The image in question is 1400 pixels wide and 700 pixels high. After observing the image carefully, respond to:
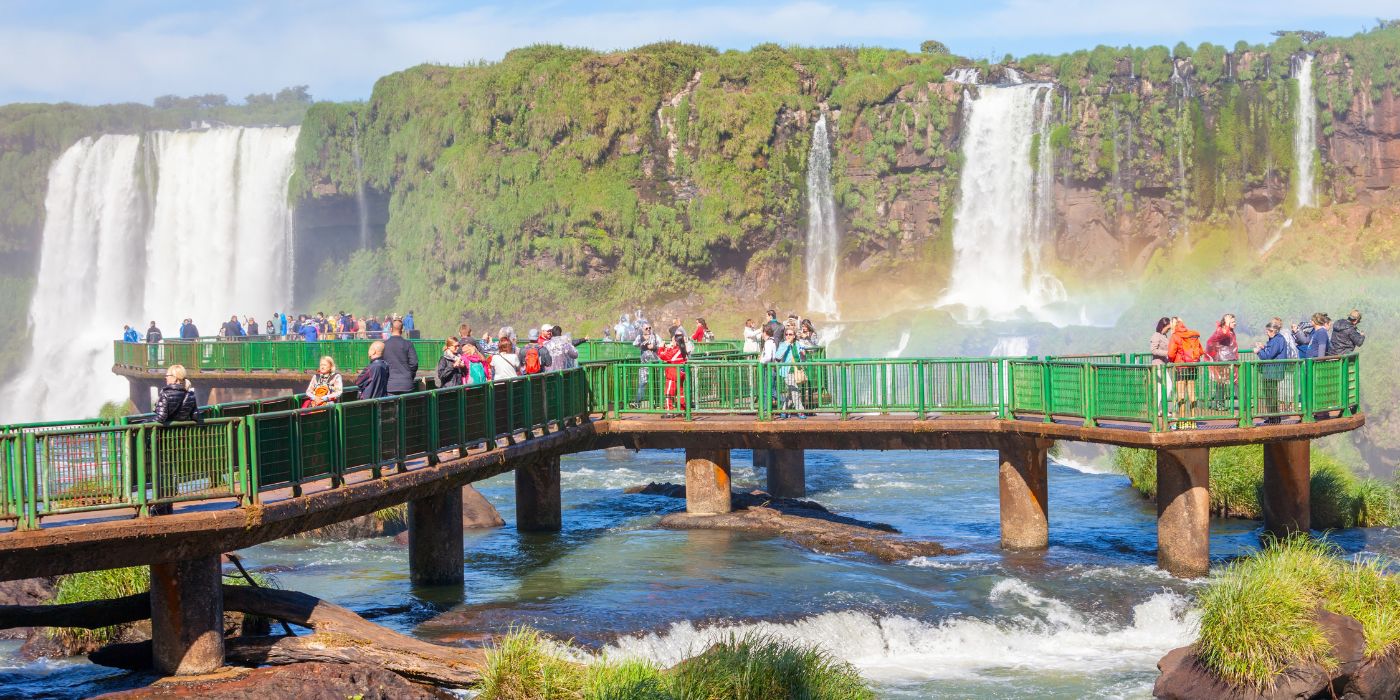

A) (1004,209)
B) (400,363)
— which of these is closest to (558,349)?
(400,363)

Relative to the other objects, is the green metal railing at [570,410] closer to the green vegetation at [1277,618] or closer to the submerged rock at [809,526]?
the submerged rock at [809,526]

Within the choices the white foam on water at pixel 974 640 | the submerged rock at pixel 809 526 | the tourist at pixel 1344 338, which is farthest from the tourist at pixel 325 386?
the tourist at pixel 1344 338

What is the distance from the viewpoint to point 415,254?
7688cm

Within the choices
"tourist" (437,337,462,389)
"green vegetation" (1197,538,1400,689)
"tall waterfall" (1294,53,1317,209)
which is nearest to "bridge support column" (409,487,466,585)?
"tourist" (437,337,462,389)

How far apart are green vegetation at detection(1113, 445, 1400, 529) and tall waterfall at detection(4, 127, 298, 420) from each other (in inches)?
2407

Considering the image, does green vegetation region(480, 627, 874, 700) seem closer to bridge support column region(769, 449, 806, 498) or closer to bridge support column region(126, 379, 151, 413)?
bridge support column region(769, 449, 806, 498)

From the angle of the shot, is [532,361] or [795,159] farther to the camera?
[795,159]

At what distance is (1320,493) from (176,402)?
2073 cm

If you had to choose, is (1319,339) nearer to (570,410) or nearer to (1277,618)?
(1277,618)

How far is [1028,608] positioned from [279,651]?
10.2m

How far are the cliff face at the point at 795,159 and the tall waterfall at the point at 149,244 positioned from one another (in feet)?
32.8

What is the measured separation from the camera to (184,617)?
52.0 feet

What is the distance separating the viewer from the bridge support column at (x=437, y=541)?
22.4 metres

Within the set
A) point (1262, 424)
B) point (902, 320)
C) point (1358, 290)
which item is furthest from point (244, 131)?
point (1262, 424)
